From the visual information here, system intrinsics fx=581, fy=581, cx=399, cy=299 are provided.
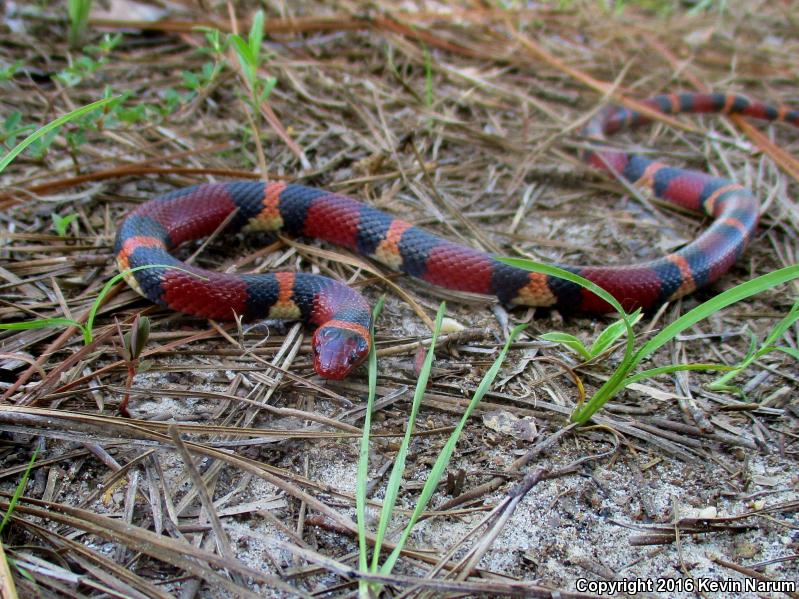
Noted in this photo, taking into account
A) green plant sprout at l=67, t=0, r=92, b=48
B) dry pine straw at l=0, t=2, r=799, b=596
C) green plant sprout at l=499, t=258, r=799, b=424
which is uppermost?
green plant sprout at l=67, t=0, r=92, b=48

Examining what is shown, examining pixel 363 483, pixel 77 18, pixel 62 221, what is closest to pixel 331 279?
pixel 363 483

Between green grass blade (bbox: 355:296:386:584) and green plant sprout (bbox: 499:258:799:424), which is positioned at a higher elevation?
green plant sprout (bbox: 499:258:799:424)

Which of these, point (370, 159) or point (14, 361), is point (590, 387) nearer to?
point (370, 159)

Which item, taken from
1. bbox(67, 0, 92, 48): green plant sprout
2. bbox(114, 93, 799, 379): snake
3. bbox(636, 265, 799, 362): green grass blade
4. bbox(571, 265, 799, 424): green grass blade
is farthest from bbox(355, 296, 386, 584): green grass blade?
bbox(67, 0, 92, 48): green plant sprout

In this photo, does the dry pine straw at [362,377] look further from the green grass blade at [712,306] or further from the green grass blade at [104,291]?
the green grass blade at [712,306]

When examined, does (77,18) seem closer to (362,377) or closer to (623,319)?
(362,377)

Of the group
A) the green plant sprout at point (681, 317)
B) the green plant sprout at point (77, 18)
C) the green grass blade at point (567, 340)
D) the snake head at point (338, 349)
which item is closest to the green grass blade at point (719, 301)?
the green plant sprout at point (681, 317)

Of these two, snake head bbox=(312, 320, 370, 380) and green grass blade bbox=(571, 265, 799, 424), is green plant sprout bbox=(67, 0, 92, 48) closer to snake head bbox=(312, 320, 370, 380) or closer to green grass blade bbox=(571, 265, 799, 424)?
snake head bbox=(312, 320, 370, 380)
